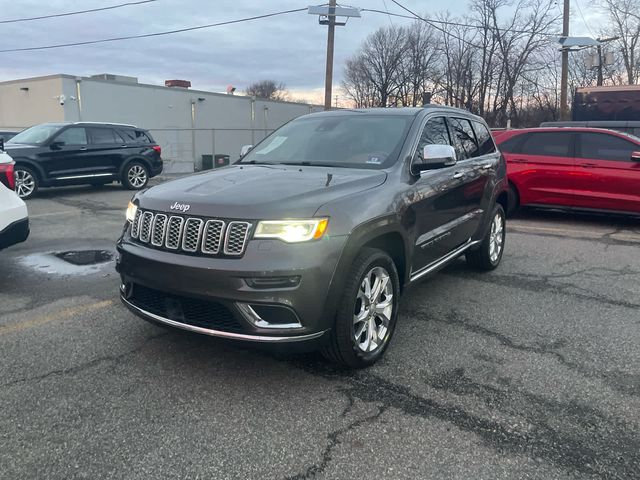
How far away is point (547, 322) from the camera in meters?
4.53

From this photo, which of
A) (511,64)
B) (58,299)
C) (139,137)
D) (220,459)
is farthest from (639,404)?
(511,64)

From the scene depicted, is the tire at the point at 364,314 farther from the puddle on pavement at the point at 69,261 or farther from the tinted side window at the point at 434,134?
the puddle on pavement at the point at 69,261

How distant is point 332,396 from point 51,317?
104 inches

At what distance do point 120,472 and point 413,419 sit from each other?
1521mm

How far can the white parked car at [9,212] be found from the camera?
497 centimetres

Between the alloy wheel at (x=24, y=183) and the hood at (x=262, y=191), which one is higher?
the hood at (x=262, y=191)

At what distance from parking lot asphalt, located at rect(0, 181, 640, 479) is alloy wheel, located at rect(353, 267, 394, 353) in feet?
0.67

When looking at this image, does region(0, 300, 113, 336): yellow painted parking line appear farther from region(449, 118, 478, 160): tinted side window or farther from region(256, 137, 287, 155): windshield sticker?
region(449, 118, 478, 160): tinted side window

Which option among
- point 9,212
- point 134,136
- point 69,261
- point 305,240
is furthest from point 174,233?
point 134,136

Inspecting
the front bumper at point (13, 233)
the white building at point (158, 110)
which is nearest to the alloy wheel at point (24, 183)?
the front bumper at point (13, 233)

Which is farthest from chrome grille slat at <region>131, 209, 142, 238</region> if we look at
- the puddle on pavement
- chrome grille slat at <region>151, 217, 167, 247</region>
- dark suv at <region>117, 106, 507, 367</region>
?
the puddle on pavement

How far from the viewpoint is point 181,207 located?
328cm

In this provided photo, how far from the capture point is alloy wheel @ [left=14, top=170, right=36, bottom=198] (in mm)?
11695

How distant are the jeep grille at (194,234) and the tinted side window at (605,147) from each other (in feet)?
26.7
